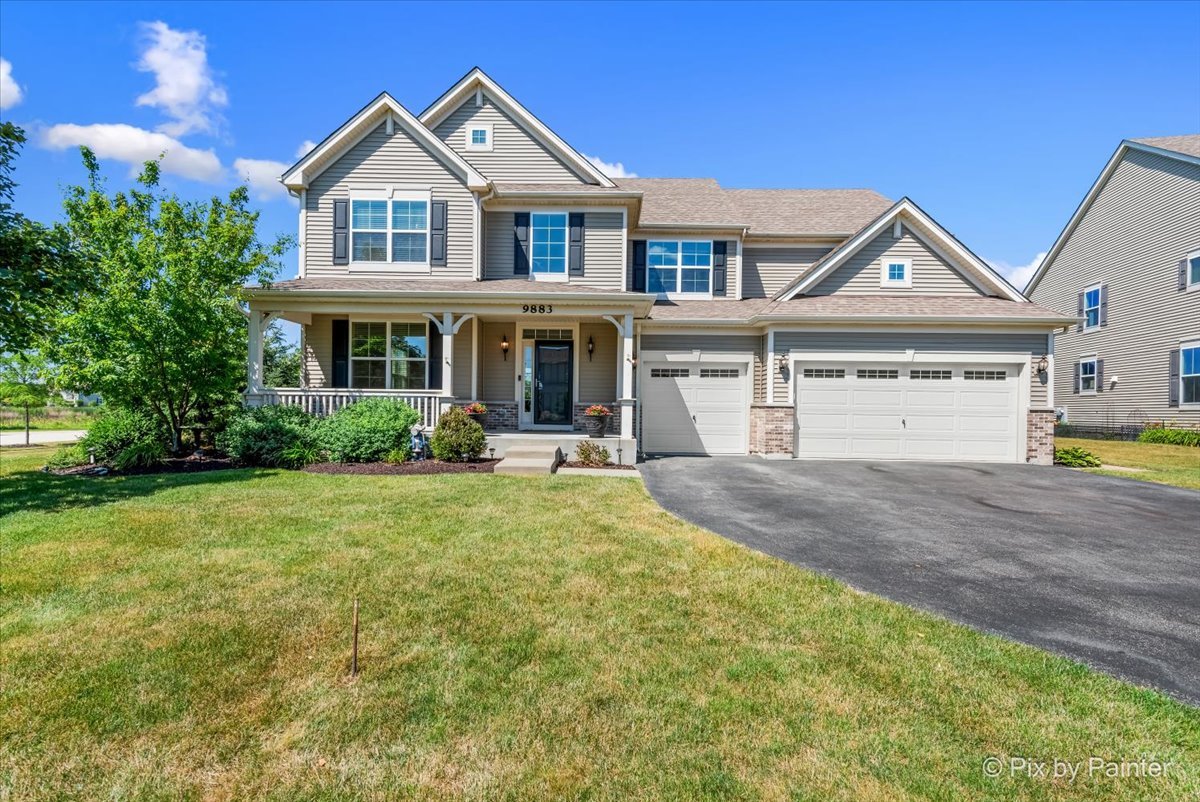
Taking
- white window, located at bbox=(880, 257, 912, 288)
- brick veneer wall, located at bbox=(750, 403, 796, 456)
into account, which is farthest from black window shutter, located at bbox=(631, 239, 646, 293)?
white window, located at bbox=(880, 257, 912, 288)

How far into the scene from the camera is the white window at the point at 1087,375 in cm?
2128

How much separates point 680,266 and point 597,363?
393 cm

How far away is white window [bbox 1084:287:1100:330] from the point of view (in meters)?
21.0

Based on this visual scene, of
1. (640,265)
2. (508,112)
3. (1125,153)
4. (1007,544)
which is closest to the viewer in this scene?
(1007,544)

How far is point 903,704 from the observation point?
282 centimetres

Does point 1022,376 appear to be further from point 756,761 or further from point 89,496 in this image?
point 89,496

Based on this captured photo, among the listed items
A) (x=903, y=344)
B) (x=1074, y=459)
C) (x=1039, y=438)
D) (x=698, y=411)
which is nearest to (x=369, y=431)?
(x=698, y=411)

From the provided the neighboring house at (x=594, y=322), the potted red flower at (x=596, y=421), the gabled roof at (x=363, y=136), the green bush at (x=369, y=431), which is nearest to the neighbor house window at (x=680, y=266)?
the neighboring house at (x=594, y=322)

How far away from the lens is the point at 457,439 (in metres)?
10.9

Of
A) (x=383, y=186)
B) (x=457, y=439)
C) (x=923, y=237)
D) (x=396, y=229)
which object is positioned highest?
(x=383, y=186)

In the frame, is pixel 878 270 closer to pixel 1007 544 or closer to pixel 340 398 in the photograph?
pixel 1007 544

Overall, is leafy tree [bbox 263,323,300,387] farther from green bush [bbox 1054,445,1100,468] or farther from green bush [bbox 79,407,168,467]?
green bush [bbox 1054,445,1100,468]

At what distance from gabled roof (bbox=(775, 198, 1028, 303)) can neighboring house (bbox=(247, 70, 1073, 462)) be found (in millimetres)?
37

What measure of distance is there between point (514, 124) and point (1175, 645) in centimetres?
1533
